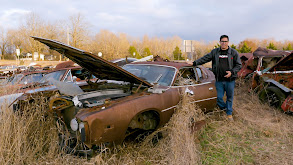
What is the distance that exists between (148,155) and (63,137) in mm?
1297

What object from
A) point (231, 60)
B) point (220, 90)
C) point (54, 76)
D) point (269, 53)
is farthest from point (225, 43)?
point (54, 76)

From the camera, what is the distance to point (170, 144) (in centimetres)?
297

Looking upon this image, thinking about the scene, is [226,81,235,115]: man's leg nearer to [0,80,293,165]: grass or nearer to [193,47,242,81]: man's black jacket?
[193,47,242,81]: man's black jacket

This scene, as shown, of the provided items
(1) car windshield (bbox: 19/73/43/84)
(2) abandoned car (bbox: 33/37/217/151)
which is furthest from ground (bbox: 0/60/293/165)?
(1) car windshield (bbox: 19/73/43/84)

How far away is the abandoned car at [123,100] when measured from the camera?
255 cm

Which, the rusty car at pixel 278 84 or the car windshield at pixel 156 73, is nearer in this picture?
the car windshield at pixel 156 73

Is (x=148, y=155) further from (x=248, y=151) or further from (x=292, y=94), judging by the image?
(x=292, y=94)

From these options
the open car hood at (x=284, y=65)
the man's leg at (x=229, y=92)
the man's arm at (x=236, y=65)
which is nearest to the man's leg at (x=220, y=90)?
the man's leg at (x=229, y=92)

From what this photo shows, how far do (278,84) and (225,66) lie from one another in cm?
217

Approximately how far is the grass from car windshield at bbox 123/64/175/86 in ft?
1.92

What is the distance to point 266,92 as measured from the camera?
18.3 ft

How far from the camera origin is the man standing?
421cm

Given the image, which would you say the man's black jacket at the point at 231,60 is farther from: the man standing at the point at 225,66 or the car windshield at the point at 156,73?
the car windshield at the point at 156,73

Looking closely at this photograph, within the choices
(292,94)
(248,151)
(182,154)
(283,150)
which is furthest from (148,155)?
(292,94)
